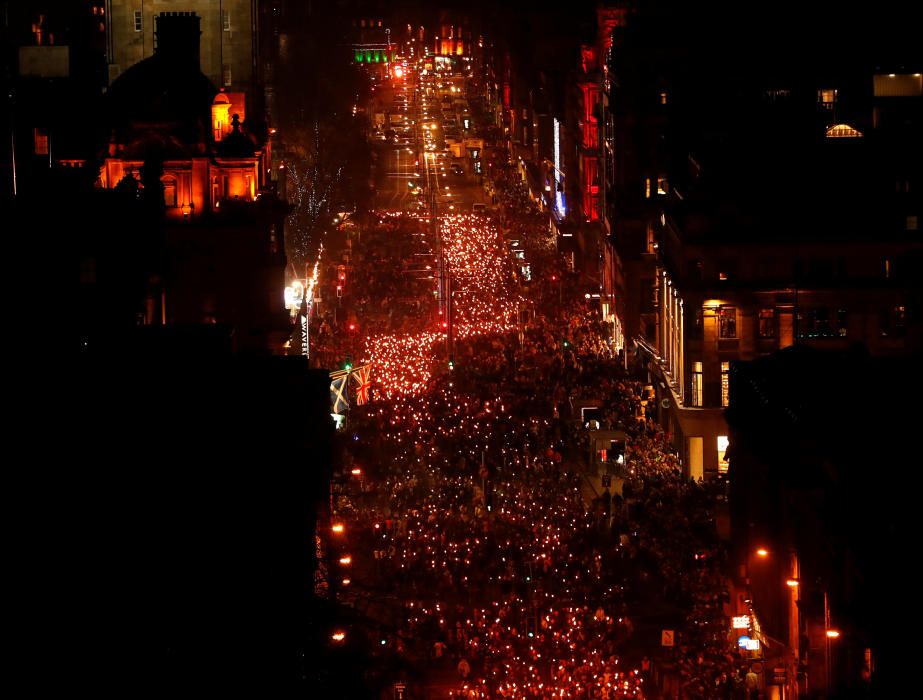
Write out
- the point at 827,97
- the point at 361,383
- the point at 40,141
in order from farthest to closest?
the point at 827,97 → the point at 40,141 → the point at 361,383

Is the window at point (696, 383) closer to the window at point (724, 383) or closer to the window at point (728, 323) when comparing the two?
the window at point (724, 383)

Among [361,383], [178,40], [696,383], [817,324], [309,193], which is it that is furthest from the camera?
[309,193]

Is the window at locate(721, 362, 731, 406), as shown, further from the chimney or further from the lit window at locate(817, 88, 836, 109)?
the chimney

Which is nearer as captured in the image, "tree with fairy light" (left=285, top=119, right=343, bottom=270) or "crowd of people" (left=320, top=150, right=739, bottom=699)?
"crowd of people" (left=320, top=150, right=739, bottom=699)

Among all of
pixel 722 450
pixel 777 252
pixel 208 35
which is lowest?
pixel 722 450

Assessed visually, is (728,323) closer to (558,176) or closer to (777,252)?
(777,252)

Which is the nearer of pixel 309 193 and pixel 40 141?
pixel 40 141

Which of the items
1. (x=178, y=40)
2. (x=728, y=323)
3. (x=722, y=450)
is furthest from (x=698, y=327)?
(x=178, y=40)

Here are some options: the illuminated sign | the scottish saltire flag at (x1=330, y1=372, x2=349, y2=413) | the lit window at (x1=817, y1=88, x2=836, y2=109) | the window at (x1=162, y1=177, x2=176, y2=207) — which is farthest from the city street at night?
the scottish saltire flag at (x1=330, y1=372, x2=349, y2=413)
